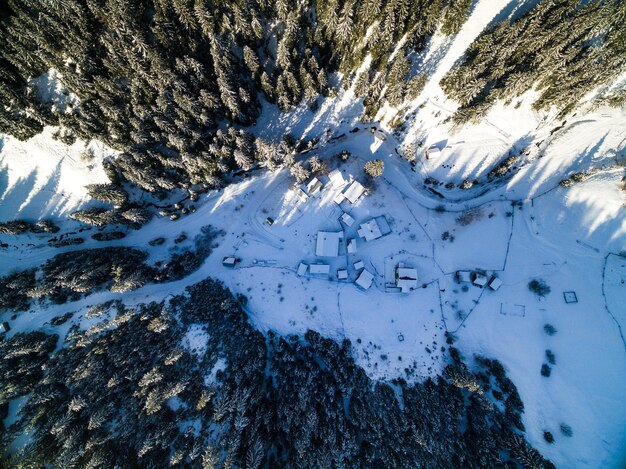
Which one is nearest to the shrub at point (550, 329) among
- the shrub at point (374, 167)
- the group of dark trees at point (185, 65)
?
the shrub at point (374, 167)

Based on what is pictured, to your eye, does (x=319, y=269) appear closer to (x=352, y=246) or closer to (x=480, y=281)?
(x=352, y=246)

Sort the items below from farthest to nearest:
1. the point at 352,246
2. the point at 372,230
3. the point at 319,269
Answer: the point at 372,230, the point at 352,246, the point at 319,269

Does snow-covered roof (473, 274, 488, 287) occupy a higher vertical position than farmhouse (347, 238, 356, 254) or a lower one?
higher

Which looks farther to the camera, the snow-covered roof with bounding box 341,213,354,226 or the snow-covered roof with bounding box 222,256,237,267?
the snow-covered roof with bounding box 341,213,354,226

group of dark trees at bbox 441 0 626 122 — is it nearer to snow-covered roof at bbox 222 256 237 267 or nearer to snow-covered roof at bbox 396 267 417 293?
snow-covered roof at bbox 396 267 417 293

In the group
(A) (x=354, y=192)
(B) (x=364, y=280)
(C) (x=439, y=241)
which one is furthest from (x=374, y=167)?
(B) (x=364, y=280)

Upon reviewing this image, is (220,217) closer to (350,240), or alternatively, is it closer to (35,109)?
(350,240)

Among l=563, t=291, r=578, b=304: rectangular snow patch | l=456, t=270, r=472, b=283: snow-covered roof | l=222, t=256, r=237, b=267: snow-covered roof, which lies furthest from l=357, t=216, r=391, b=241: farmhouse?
l=563, t=291, r=578, b=304: rectangular snow patch
